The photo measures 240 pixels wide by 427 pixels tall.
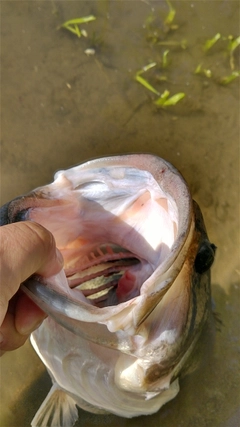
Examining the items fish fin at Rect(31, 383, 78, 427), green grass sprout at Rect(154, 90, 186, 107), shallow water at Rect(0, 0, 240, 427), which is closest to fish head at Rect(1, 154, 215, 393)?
fish fin at Rect(31, 383, 78, 427)

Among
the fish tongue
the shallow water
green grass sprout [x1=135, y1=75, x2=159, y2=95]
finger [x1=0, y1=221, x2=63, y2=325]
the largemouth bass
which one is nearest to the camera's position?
finger [x1=0, y1=221, x2=63, y2=325]

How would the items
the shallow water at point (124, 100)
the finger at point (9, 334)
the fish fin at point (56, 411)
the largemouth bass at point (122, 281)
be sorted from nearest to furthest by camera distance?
the largemouth bass at point (122, 281) → the finger at point (9, 334) → the fish fin at point (56, 411) → the shallow water at point (124, 100)

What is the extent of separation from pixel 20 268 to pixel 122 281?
2.29ft

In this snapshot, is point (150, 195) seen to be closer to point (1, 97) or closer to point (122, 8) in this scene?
point (1, 97)

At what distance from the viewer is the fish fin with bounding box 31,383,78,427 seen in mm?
2197

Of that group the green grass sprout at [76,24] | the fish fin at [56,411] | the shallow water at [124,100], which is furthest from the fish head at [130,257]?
the green grass sprout at [76,24]

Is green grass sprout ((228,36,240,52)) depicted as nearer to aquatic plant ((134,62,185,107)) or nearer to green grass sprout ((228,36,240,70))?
green grass sprout ((228,36,240,70))

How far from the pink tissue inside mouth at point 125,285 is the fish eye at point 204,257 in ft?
1.03

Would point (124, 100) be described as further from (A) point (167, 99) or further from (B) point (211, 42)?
(B) point (211, 42)

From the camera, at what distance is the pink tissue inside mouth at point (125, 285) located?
1944 mm

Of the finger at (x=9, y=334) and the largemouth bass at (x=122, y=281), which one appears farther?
the finger at (x=9, y=334)

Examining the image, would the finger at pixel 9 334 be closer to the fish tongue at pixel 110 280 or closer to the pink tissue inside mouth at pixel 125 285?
the fish tongue at pixel 110 280

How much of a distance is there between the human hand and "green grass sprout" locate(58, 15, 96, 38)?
176 centimetres

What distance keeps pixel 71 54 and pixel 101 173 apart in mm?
1400
